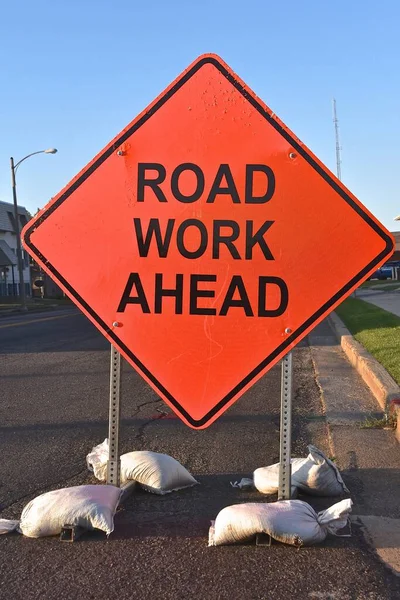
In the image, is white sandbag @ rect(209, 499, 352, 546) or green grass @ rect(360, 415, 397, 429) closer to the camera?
white sandbag @ rect(209, 499, 352, 546)

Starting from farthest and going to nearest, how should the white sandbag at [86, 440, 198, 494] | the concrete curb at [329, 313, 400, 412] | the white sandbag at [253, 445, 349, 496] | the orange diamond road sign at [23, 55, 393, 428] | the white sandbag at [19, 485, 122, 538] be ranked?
1. the concrete curb at [329, 313, 400, 412]
2. the white sandbag at [86, 440, 198, 494]
3. the white sandbag at [253, 445, 349, 496]
4. the orange diamond road sign at [23, 55, 393, 428]
5. the white sandbag at [19, 485, 122, 538]

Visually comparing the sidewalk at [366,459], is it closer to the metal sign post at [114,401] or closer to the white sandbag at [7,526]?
the metal sign post at [114,401]

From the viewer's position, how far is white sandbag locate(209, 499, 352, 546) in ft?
12.7

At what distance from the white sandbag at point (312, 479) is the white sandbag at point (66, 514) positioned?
1061mm

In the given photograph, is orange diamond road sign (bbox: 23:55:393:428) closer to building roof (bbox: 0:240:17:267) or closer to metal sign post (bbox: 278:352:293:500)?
metal sign post (bbox: 278:352:293:500)

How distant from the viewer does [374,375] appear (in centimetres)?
848

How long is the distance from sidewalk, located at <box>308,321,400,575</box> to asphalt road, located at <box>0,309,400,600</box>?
13cm

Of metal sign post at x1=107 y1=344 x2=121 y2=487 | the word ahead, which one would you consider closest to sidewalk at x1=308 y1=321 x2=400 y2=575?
the word ahead

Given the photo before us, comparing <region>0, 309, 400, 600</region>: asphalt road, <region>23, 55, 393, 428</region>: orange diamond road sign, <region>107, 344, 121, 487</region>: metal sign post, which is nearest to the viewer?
<region>0, 309, 400, 600</region>: asphalt road

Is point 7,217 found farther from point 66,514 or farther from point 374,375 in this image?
point 66,514

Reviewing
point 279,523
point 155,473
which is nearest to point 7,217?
point 155,473

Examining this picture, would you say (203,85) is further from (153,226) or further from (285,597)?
(285,597)

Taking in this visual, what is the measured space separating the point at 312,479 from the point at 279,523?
2.70 feet

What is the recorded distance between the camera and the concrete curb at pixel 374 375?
23.7ft
